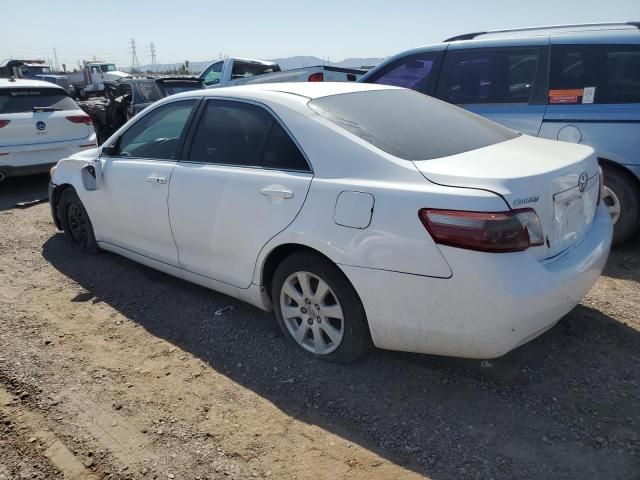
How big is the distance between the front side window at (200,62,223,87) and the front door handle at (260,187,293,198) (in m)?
8.86

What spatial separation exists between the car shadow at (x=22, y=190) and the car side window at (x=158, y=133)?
3723 millimetres

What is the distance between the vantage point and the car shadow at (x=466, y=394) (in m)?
2.30

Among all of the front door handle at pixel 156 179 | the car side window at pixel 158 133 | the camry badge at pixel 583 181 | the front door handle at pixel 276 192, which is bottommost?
the front door handle at pixel 156 179

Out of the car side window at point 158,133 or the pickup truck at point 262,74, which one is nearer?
the car side window at point 158,133

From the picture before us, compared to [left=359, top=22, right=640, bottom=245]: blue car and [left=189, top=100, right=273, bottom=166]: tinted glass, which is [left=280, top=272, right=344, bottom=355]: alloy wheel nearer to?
[left=189, top=100, right=273, bottom=166]: tinted glass

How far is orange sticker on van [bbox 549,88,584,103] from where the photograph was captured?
4.55 metres

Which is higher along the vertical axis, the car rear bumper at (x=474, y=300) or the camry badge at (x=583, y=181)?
the camry badge at (x=583, y=181)

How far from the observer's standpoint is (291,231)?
284 centimetres

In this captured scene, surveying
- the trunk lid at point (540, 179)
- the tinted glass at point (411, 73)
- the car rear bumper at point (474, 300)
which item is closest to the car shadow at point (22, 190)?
the tinted glass at point (411, 73)

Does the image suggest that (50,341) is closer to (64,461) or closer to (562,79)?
(64,461)

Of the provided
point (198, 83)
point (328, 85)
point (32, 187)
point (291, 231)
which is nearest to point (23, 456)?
point (291, 231)

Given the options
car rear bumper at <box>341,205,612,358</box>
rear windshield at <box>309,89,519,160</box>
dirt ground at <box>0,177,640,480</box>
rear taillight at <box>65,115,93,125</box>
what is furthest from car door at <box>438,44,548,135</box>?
rear taillight at <box>65,115,93,125</box>

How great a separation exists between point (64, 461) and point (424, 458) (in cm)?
165

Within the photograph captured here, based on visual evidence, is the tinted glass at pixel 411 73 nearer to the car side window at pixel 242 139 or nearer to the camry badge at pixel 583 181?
the car side window at pixel 242 139
